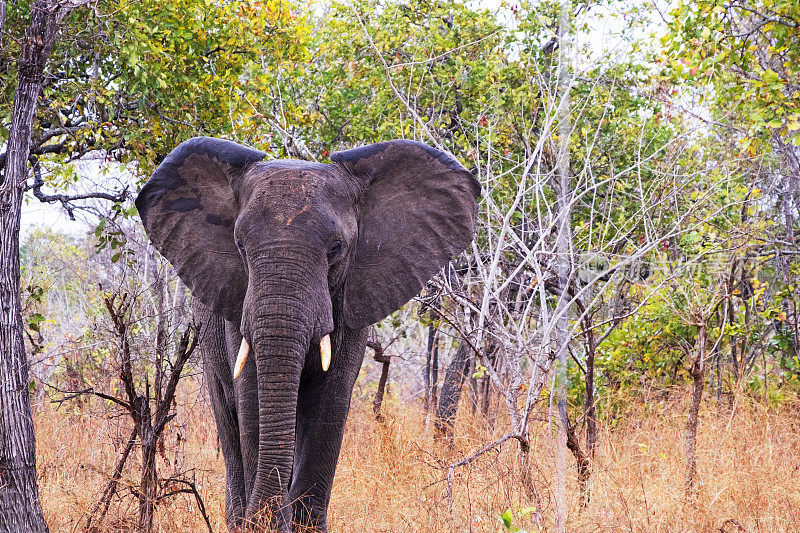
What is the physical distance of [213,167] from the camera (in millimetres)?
4957

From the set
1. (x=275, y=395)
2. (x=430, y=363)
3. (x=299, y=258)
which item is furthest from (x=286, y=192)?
(x=430, y=363)

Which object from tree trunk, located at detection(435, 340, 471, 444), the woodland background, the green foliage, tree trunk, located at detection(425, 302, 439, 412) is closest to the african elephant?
the woodland background

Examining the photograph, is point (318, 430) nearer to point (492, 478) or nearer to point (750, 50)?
point (492, 478)

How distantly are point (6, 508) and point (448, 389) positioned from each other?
5.70 metres

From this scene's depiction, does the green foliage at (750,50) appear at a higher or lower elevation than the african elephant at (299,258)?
higher

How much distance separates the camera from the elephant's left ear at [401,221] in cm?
492

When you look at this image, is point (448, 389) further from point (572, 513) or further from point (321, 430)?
point (321, 430)

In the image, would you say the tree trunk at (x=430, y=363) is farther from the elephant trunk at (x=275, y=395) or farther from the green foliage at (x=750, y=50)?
the elephant trunk at (x=275, y=395)

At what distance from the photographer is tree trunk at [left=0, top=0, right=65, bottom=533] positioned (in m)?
4.95

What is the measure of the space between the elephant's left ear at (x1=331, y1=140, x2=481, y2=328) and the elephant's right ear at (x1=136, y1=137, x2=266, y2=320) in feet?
2.08

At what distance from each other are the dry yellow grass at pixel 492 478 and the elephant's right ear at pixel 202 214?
129cm

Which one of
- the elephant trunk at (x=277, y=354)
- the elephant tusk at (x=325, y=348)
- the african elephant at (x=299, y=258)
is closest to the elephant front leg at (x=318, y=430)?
the african elephant at (x=299, y=258)

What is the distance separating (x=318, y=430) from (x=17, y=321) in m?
1.93

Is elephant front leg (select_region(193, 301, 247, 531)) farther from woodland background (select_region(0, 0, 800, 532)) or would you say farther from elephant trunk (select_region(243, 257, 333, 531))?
elephant trunk (select_region(243, 257, 333, 531))
